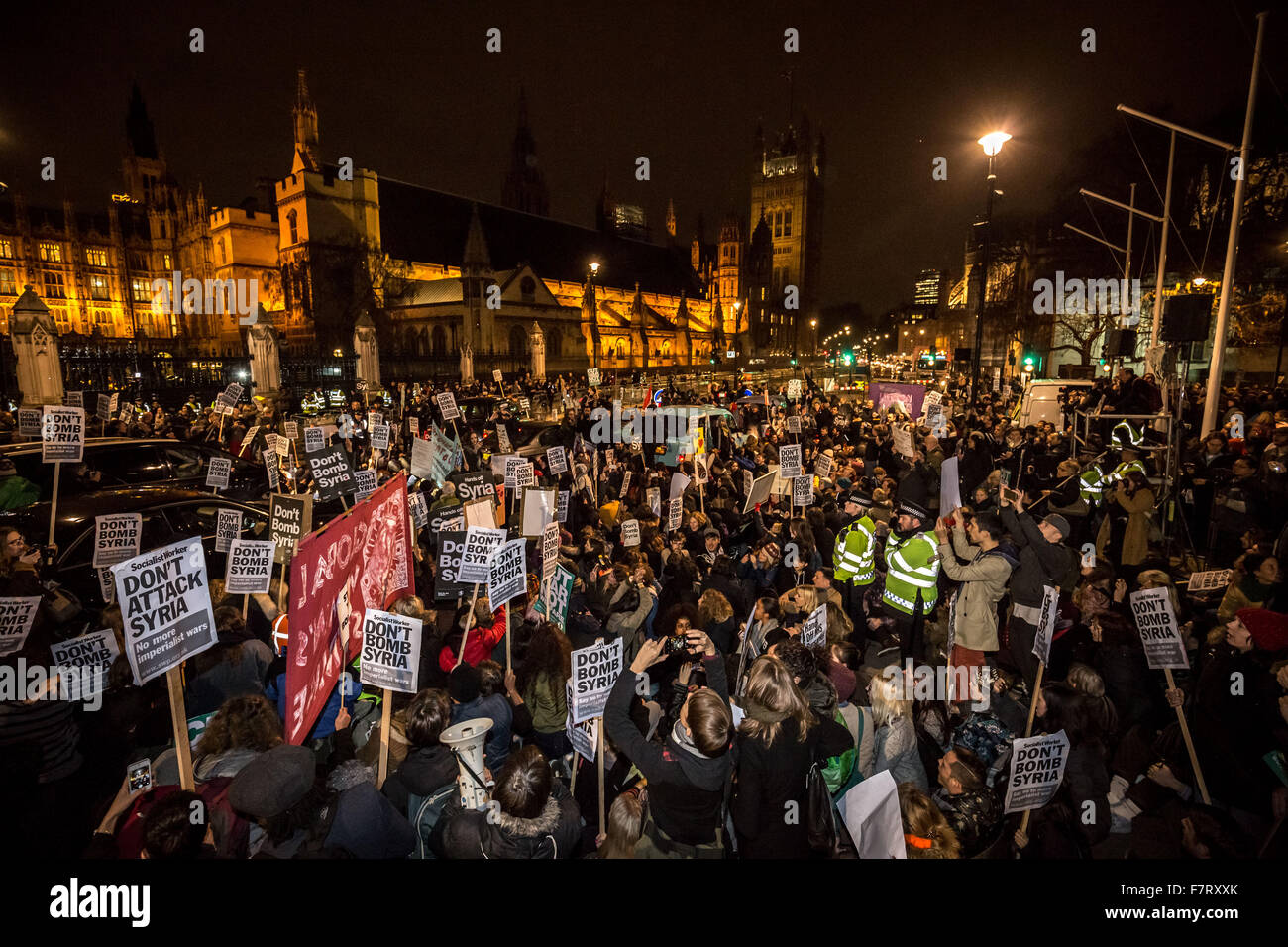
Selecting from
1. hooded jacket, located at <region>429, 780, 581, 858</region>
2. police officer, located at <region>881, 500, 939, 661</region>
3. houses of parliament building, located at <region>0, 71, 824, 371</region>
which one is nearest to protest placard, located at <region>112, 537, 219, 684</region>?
hooded jacket, located at <region>429, 780, 581, 858</region>

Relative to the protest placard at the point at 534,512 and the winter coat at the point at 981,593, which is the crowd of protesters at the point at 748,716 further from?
the protest placard at the point at 534,512

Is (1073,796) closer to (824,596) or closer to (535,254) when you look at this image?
(824,596)

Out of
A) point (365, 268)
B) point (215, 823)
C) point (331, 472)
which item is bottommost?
point (215, 823)

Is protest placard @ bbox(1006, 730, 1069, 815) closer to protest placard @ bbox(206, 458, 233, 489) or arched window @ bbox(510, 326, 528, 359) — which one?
protest placard @ bbox(206, 458, 233, 489)

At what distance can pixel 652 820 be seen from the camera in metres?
3.34

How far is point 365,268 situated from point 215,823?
194 ft

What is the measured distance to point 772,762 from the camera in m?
3.17

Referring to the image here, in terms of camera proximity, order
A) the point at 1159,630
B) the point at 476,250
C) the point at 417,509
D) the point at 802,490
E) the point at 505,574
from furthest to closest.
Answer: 1. the point at 476,250
2. the point at 802,490
3. the point at 417,509
4. the point at 505,574
5. the point at 1159,630

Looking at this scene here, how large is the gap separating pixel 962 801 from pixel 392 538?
5.00 m

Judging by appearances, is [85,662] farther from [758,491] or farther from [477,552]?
[758,491]

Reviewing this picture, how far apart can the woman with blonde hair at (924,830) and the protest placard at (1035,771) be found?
47 cm

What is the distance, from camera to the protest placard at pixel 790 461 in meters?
9.96

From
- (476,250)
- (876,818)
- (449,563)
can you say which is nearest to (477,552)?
(449,563)

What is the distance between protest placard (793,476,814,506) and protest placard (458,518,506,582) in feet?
15.6
